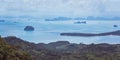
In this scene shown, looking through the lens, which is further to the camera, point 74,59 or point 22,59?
point 74,59

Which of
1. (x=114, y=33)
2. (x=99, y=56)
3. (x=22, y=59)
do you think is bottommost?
(x=114, y=33)

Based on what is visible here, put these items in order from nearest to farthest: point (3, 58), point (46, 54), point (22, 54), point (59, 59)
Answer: point (3, 58) → point (22, 54) → point (59, 59) → point (46, 54)

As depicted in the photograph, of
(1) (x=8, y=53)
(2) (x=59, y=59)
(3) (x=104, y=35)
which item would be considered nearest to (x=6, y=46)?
(1) (x=8, y=53)

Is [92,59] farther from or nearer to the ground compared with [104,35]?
farther from the ground

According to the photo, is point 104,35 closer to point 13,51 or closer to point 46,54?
point 46,54

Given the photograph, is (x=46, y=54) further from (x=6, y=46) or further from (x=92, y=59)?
(x=6, y=46)

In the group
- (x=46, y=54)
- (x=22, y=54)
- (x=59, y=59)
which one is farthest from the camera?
(x=46, y=54)

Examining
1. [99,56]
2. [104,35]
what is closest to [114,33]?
[104,35]

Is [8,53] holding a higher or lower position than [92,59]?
higher

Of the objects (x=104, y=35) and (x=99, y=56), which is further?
(x=104, y=35)
